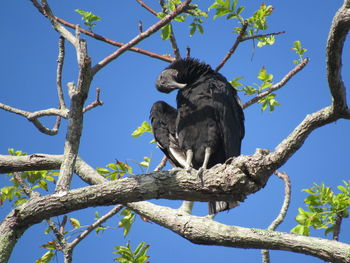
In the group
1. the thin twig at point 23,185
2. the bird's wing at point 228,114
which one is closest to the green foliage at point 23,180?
the thin twig at point 23,185

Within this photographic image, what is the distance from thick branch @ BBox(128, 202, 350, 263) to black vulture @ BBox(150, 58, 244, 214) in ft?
3.75

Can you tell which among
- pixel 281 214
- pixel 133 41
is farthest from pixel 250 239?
pixel 133 41

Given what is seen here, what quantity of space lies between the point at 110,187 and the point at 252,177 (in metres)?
1.01

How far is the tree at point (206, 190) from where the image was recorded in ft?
9.62

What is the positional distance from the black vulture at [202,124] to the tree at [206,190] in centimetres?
111

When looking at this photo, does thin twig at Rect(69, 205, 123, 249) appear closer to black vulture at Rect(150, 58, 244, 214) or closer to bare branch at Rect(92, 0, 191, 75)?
black vulture at Rect(150, 58, 244, 214)

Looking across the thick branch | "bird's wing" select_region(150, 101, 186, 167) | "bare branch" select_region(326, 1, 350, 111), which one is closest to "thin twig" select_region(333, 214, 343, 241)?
the thick branch

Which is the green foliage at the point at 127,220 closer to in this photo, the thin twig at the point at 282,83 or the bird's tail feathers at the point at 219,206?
the bird's tail feathers at the point at 219,206

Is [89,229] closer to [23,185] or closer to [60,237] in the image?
[60,237]

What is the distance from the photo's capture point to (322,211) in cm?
418

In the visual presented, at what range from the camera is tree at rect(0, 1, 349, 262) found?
2.93 metres

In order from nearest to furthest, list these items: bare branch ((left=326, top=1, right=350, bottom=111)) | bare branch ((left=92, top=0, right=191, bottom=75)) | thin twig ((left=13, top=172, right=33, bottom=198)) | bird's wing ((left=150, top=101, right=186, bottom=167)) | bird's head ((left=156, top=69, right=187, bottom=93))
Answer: bare branch ((left=326, top=1, right=350, bottom=111)), bare branch ((left=92, top=0, right=191, bottom=75)), thin twig ((left=13, top=172, right=33, bottom=198)), bird's wing ((left=150, top=101, right=186, bottom=167)), bird's head ((left=156, top=69, right=187, bottom=93))

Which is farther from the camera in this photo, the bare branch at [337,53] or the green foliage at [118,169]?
the green foliage at [118,169]

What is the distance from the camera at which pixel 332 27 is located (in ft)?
9.19
